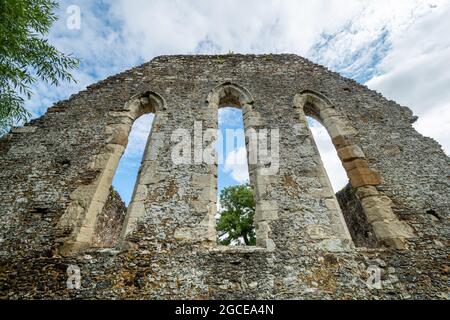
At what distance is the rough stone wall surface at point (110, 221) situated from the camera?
705 cm

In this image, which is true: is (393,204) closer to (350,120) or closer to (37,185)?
(350,120)

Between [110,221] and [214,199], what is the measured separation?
15.8ft

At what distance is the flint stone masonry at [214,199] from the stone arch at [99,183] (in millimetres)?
22

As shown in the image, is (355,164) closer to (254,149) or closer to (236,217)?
(254,149)

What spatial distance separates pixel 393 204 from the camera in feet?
14.4

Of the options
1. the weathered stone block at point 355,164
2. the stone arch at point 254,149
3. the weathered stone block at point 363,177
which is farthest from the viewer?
the weathered stone block at point 355,164

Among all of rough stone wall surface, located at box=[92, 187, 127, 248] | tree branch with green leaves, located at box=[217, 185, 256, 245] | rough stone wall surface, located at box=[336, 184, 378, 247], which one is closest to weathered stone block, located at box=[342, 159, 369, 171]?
rough stone wall surface, located at box=[336, 184, 378, 247]

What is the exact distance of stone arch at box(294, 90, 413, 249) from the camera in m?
4.06

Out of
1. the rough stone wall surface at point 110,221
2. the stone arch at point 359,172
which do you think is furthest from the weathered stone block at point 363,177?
the rough stone wall surface at point 110,221

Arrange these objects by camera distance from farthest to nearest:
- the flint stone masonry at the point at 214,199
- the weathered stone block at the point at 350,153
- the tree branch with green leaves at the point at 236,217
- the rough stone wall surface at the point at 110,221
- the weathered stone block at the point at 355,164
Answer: the tree branch with green leaves at the point at 236,217 → the rough stone wall surface at the point at 110,221 → the weathered stone block at the point at 350,153 → the weathered stone block at the point at 355,164 → the flint stone masonry at the point at 214,199

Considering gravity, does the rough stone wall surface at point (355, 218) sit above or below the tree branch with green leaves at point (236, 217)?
below

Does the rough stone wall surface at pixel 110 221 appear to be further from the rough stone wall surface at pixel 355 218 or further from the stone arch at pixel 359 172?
the rough stone wall surface at pixel 355 218

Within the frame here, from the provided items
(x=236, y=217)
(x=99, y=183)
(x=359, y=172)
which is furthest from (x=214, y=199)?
(x=236, y=217)
